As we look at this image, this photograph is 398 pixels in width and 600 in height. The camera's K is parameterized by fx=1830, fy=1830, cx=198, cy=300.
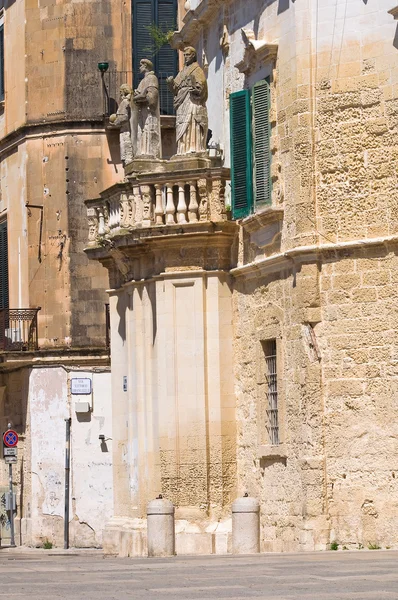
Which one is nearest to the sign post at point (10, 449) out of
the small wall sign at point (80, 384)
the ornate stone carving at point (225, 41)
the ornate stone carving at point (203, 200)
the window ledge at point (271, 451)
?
the small wall sign at point (80, 384)

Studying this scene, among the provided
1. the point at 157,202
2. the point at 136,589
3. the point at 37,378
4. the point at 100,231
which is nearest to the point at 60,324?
the point at 37,378

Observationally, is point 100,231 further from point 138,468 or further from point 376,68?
point 376,68

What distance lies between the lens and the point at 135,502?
1112 inches

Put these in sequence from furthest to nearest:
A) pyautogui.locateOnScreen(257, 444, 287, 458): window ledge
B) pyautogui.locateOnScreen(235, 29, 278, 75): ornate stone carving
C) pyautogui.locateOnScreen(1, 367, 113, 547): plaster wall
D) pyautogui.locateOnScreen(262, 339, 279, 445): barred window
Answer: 1. pyautogui.locateOnScreen(1, 367, 113, 547): plaster wall
2. pyautogui.locateOnScreen(262, 339, 279, 445): barred window
3. pyautogui.locateOnScreen(235, 29, 278, 75): ornate stone carving
4. pyautogui.locateOnScreen(257, 444, 287, 458): window ledge

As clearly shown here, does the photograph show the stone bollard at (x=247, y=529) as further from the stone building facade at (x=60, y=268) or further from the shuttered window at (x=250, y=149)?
the stone building facade at (x=60, y=268)

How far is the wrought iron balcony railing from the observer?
1438 inches

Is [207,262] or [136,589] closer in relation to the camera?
[136,589]

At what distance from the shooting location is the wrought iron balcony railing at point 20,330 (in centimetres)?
3653

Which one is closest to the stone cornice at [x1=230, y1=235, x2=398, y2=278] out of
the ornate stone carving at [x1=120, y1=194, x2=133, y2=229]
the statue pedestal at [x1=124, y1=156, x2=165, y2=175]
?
the statue pedestal at [x1=124, y1=156, x2=165, y2=175]

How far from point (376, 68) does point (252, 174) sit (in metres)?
2.88

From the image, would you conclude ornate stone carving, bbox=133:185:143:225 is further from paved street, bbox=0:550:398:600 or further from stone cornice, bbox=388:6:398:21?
paved street, bbox=0:550:398:600

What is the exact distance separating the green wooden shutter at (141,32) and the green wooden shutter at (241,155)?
10323 mm


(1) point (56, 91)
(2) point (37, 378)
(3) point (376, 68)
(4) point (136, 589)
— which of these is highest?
(1) point (56, 91)

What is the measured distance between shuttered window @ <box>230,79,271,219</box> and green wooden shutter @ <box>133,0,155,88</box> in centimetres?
1038
